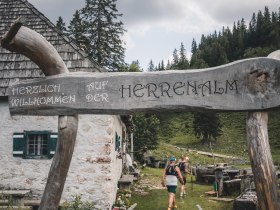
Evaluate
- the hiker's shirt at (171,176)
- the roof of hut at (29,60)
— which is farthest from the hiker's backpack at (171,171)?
the roof of hut at (29,60)

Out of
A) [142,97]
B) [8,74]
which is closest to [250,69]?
[142,97]

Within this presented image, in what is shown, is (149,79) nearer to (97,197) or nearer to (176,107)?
(176,107)

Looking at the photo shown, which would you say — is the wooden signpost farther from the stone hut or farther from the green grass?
the green grass

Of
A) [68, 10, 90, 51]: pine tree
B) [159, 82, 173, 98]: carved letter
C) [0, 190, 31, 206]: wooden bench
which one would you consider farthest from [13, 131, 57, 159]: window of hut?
[68, 10, 90, 51]: pine tree

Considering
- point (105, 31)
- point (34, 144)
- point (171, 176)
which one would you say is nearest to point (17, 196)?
point (34, 144)

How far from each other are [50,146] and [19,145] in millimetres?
971

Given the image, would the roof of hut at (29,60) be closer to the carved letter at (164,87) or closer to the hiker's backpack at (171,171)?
the hiker's backpack at (171,171)

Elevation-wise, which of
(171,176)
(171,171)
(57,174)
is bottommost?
(171,176)

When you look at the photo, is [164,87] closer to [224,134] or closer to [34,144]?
[34,144]

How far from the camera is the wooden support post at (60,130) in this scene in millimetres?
4566

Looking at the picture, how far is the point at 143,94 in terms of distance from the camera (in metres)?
4.54

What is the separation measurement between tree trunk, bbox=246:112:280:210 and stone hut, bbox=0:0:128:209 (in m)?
6.46

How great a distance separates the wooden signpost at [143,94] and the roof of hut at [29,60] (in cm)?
602

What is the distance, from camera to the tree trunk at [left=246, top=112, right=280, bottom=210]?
400cm
